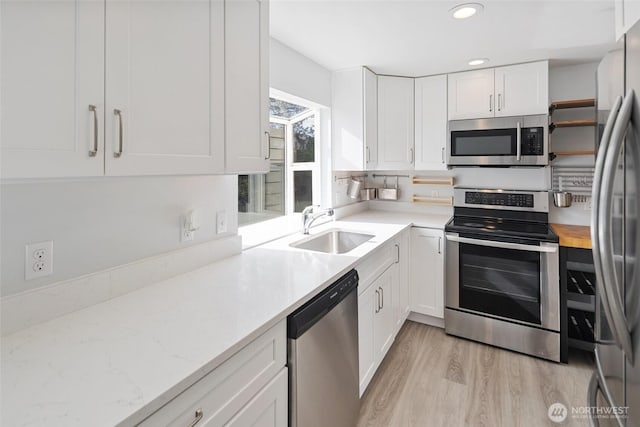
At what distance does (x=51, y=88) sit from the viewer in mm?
796

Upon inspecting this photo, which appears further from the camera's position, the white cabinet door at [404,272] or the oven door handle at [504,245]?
the white cabinet door at [404,272]

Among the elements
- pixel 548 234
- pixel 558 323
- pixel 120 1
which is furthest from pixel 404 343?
pixel 120 1

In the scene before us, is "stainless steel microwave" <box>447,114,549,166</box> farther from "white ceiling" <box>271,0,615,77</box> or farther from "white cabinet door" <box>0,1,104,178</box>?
"white cabinet door" <box>0,1,104,178</box>

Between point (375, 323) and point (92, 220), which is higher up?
point (92, 220)

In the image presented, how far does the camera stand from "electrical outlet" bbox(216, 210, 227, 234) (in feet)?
5.74

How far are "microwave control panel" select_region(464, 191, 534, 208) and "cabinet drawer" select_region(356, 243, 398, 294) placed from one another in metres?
1.05

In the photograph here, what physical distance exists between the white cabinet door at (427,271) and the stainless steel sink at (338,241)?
2.21 feet

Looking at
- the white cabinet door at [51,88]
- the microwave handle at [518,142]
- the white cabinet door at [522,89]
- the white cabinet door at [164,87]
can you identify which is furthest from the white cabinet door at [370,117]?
the white cabinet door at [51,88]

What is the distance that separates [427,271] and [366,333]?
46.2 inches

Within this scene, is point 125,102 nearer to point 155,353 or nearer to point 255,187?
point 155,353

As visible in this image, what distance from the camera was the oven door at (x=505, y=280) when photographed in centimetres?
238

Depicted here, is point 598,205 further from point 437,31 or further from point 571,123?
point 571,123

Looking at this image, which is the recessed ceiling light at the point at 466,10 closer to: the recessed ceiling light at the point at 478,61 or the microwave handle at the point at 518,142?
the recessed ceiling light at the point at 478,61

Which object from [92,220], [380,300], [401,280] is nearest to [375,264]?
[380,300]
